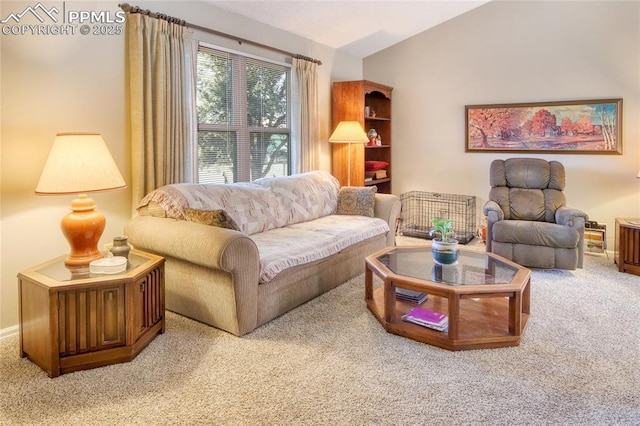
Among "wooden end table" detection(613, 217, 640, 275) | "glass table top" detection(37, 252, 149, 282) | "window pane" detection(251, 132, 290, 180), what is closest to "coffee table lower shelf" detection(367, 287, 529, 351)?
"glass table top" detection(37, 252, 149, 282)

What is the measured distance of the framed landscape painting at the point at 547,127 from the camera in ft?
15.8

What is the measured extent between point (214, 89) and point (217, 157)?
627mm

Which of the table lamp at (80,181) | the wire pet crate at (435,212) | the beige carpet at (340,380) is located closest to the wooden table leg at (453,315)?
the beige carpet at (340,380)

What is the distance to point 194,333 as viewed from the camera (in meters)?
2.78

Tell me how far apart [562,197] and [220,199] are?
3481mm

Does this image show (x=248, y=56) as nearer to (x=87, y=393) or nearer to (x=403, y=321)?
(x=403, y=321)

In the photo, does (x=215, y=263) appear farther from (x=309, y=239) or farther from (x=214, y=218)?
(x=309, y=239)

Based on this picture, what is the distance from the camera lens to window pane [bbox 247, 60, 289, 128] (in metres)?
4.48

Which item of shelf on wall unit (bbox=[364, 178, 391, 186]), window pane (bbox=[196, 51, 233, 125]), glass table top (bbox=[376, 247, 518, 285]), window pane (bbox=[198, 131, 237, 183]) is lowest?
glass table top (bbox=[376, 247, 518, 285])

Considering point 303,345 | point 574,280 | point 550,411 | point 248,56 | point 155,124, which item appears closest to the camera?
point 550,411

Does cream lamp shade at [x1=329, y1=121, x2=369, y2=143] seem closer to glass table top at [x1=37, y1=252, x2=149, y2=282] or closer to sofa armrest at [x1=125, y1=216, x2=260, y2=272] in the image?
sofa armrest at [x1=125, y1=216, x2=260, y2=272]

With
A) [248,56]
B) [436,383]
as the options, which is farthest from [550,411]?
[248,56]

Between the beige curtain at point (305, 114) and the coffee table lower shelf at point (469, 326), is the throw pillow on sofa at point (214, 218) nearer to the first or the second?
the coffee table lower shelf at point (469, 326)

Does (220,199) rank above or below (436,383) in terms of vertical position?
above
